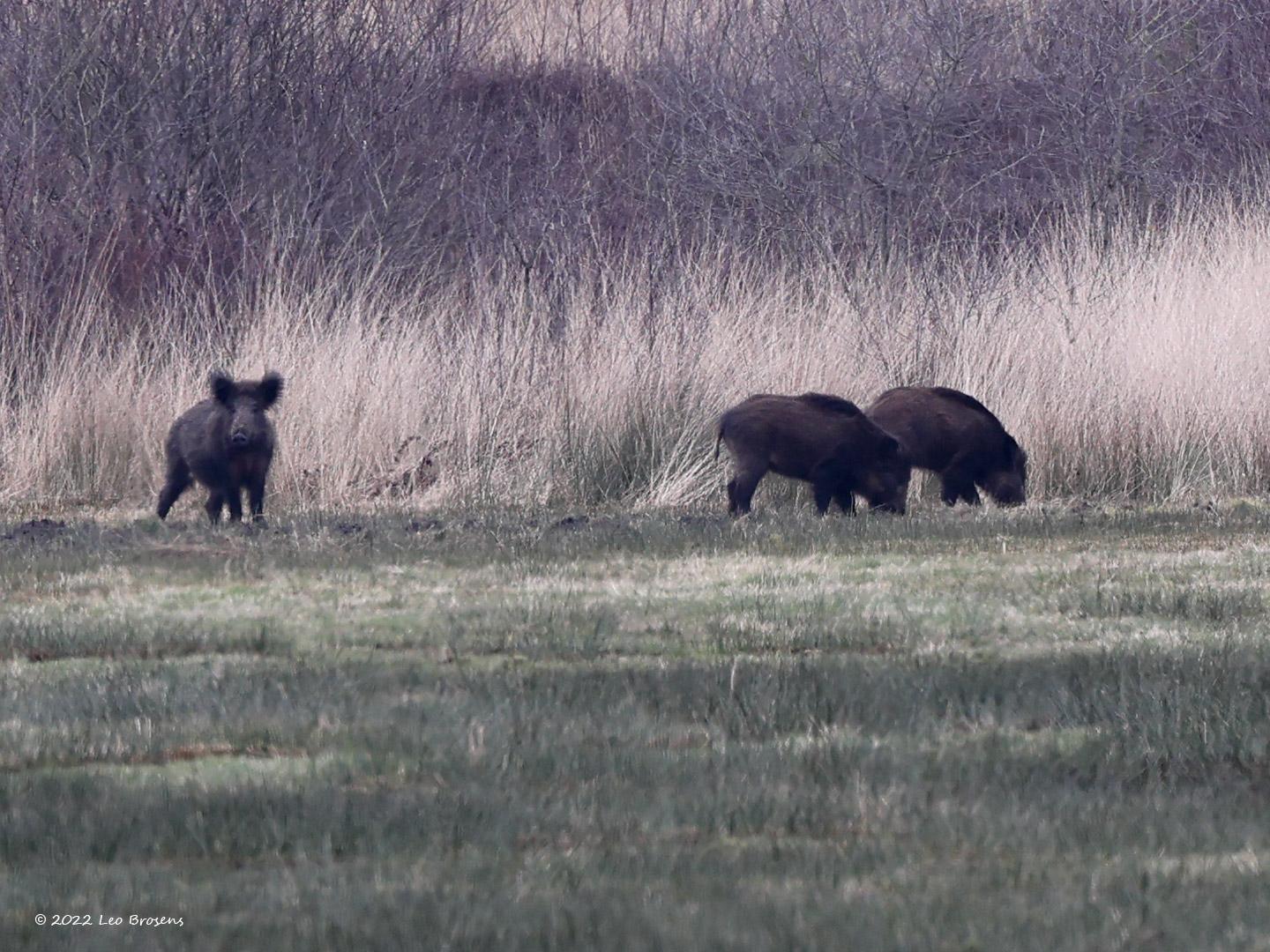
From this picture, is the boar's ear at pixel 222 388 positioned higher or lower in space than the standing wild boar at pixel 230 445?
higher

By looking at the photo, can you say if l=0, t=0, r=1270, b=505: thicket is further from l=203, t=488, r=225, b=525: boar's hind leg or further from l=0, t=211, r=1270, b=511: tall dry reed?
l=203, t=488, r=225, b=525: boar's hind leg

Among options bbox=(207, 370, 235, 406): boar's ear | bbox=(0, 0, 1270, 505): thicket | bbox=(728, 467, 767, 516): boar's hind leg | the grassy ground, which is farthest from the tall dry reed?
the grassy ground

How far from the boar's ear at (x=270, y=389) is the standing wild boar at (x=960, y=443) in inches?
130

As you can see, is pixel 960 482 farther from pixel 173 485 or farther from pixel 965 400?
pixel 173 485

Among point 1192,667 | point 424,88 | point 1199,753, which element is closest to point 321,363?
point 1192,667

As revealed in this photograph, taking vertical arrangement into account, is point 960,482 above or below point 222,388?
below

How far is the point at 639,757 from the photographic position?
3.85 meters

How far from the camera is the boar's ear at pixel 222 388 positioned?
10.1 meters

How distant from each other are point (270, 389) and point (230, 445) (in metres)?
0.51

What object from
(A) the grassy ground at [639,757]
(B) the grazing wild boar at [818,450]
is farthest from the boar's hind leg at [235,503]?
(A) the grassy ground at [639,757]

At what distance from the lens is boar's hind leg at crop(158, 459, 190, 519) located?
10.5 metres

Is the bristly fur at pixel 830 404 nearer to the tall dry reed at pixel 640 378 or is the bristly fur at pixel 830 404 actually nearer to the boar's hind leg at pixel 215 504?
the tall dry reed at pixel 640 378

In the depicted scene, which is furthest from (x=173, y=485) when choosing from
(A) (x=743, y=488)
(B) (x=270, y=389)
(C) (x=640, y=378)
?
(A) (x=743, y=488)

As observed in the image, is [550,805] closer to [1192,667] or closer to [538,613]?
[1192,667]
